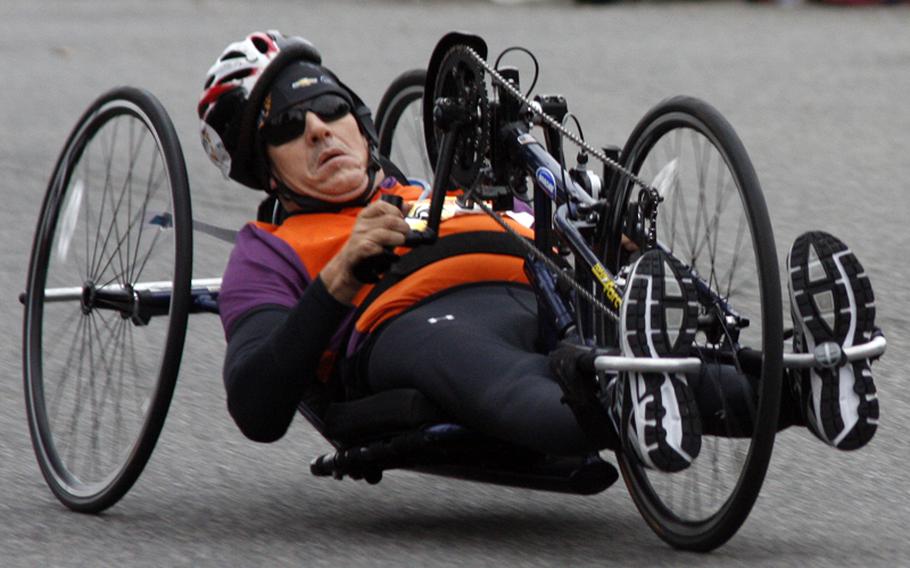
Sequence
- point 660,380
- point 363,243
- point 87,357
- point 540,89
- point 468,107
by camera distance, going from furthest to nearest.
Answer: point 540,89 → point 87,357 → point 468,107 → point 363,243 → point 660,380

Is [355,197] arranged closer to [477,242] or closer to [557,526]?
[477,242]

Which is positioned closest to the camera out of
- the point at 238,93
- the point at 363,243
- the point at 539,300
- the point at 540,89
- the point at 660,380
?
the point at 660,380

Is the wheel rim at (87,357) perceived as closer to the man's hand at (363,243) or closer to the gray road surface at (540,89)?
the gray road surface at (540,89)

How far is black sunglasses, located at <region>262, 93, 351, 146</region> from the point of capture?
4672 millimetres

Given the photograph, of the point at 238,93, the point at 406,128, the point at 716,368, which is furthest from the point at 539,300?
the point at 406,128

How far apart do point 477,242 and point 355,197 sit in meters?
0.34

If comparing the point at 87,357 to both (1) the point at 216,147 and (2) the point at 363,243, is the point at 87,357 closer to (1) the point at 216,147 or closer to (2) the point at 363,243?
(1) the point at 216,147

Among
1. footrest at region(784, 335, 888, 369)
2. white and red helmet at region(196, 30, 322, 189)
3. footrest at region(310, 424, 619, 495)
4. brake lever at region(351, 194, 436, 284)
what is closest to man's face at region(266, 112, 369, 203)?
white and red helmet at region(196, 30, 322, 189)

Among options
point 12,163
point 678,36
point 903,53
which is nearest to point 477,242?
point 12,163

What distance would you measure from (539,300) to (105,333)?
1.90 meters

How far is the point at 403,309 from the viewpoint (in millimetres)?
4422

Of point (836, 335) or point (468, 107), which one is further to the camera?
point (468, 107)

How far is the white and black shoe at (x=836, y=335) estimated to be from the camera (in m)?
3.73

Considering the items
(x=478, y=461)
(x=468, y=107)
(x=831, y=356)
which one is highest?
(x=468, y=107)
